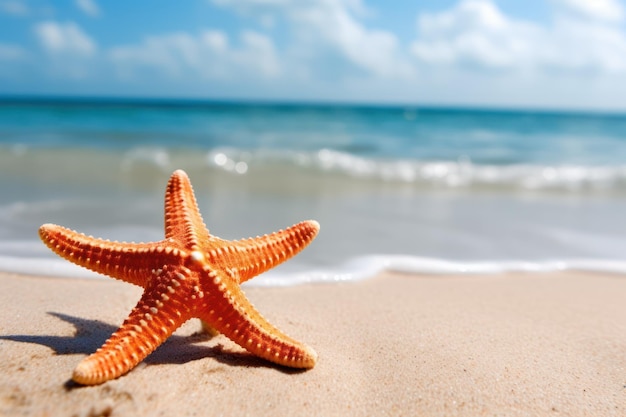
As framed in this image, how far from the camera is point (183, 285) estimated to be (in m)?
2.68

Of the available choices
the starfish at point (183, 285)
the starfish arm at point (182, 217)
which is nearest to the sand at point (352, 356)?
the starfish at point (183, 285)

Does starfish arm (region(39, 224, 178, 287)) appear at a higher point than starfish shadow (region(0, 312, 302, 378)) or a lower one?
higher

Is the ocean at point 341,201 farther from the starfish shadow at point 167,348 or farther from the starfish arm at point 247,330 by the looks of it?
the starfish arm at point 247,330

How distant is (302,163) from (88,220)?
6609 mm

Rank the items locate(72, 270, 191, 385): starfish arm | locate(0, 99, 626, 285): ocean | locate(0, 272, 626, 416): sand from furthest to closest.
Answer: locate(0, 99, 626, 285): ocean, locate(0, 272, 626, 416): sand, locate(72, 270, 191, 385): starfish arm

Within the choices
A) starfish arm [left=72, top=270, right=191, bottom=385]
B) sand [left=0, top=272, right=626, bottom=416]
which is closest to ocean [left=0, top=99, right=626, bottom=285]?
sand [left=0, top=272, right=626, bottom=416]

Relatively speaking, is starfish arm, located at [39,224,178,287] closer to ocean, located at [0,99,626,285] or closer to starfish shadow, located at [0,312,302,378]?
starfish shadow, located at [0,312,302,378]

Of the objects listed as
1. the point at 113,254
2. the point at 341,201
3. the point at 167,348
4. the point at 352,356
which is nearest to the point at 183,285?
the point at 113,254

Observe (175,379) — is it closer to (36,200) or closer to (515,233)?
(515,233)

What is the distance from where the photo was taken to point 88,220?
21.9 feet

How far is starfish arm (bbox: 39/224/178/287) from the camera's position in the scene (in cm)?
274

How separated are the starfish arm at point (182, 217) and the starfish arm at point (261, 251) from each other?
0.15m

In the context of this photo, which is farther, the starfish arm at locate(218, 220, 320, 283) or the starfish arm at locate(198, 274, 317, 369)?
the starfish arm at locate(218, 220, 320, 283)

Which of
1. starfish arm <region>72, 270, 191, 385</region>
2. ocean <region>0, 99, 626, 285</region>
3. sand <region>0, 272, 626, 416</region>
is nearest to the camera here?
starfish arm <region>72, 270, 191, 385</region>
